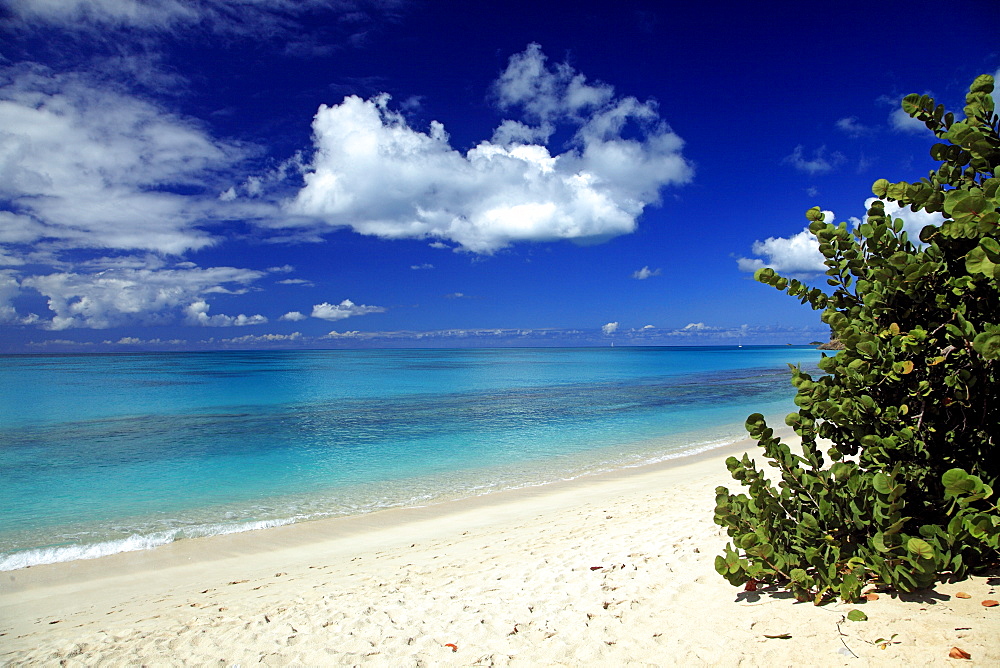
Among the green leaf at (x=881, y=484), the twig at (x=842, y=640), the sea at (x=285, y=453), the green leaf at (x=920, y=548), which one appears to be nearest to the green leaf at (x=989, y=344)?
the green leaf at (x=881, y=484)

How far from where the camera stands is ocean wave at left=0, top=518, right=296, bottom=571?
8.92 m

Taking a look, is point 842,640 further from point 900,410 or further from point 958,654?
point 900,410

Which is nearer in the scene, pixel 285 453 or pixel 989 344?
pixel 989 344

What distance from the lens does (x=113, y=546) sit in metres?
9.43

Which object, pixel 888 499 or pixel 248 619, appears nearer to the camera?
pixel 888 499

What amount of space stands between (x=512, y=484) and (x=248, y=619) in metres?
8.35

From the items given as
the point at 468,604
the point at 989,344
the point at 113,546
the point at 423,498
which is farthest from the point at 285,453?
the point at 989,344

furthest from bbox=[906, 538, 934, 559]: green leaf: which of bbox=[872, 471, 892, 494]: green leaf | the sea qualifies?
the sea

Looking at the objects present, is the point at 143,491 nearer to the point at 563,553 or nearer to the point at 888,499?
the point at 563,553

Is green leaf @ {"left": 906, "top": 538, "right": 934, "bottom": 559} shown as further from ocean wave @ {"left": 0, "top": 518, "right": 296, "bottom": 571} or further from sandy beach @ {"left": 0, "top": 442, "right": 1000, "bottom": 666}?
ocean wave @ {"left": 0, "top": 518, "right": 296, "bottom": 571}

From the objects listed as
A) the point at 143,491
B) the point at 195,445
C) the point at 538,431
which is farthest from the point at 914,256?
the point at 195,445

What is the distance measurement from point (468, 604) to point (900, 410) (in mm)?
4296

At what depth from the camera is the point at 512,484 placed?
13500mm

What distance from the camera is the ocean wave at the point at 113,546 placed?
8922 millimetres
